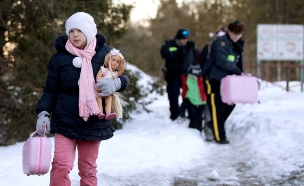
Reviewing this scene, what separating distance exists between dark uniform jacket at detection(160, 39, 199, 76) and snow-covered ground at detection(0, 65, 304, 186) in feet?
4.11

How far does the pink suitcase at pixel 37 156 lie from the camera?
393cm

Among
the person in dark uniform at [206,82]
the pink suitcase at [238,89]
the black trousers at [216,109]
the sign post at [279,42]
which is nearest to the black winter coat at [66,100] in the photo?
the pink suitcase at [238,89]

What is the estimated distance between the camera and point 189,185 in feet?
18.8

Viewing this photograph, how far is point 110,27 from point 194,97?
227 centimetres

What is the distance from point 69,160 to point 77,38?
101 cm

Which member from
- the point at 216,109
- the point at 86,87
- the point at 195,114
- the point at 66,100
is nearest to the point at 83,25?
the point at 86,87

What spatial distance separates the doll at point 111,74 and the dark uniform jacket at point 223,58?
402 centimetres

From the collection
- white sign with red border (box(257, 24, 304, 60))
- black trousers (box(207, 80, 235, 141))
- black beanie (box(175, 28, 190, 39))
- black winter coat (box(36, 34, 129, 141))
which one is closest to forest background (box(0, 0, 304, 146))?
black beanie (box(175, 28, 190, 39))

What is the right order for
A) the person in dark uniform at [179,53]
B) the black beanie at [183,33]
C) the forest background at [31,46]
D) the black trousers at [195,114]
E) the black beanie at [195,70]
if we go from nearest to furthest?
1. the forest background at [31,46]
2. the black trousers at [195,114]
3. the black beanie at [195,70]
4. the black beanie at [183,33]
5. the person in dark uniform at [179,53]

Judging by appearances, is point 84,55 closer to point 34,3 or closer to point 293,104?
point 34,3

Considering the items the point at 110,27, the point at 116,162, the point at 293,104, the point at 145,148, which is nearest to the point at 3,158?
the point at 116,162

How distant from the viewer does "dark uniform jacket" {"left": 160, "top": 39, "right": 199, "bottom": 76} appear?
10031 mm

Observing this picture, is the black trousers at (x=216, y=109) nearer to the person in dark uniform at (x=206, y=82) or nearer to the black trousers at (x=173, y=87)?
the person in dark uniform at (x=206, y=82)

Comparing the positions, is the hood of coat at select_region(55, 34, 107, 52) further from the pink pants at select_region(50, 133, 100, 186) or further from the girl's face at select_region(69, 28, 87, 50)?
the pink pants at select_region(50, 133, 100, 186)
